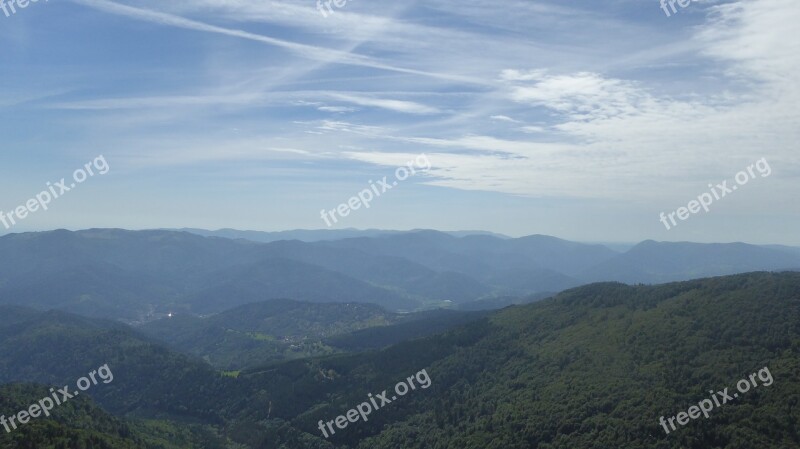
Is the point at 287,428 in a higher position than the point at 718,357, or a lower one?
lower

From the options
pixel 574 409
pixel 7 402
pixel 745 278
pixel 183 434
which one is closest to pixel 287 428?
pixel 183 434

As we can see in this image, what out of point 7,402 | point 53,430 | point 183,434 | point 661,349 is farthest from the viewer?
point 183,434

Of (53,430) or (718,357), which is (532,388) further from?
(53,430)

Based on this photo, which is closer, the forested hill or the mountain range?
the forested hill

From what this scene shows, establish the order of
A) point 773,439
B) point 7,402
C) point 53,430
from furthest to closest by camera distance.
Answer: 1. point 7,402
2. point 53,430
3. point 773,439

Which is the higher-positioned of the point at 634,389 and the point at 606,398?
the point at 634,389

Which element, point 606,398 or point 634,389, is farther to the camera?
point 634,389

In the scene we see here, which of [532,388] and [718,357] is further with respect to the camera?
[532,388]

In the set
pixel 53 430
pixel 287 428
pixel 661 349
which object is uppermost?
pixel 53 430
